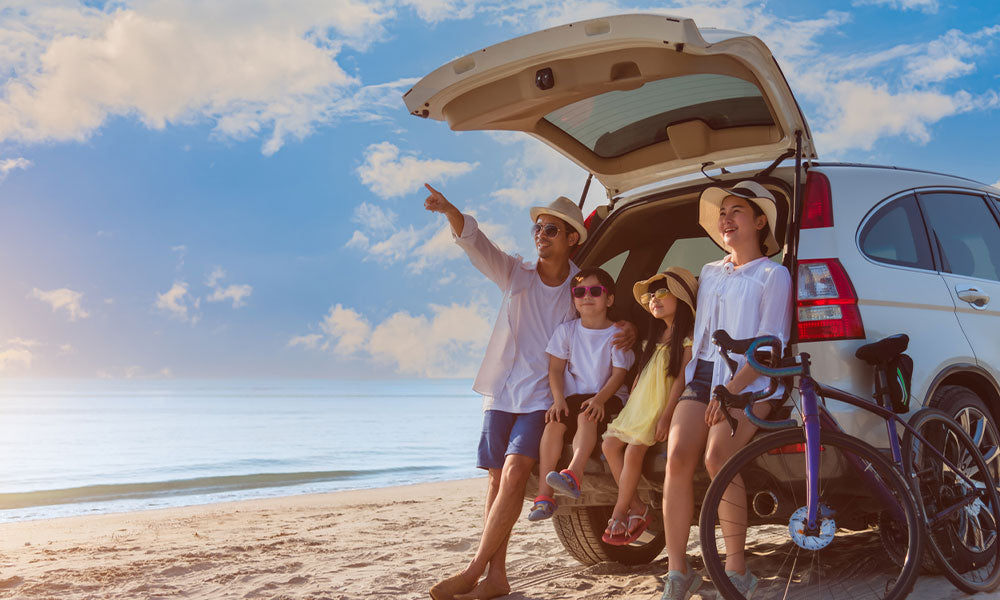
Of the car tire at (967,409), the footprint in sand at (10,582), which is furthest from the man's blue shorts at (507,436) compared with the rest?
the footprint in sand at (10,582)

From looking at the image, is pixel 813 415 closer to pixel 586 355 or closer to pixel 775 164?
pixel 586 355

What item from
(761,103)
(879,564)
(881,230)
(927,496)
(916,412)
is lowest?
(879,564)

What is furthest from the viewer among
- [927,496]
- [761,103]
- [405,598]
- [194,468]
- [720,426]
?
[194,468]

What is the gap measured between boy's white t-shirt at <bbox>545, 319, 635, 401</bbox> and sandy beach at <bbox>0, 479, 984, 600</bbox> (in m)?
1.11

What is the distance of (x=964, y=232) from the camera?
15.3 ft

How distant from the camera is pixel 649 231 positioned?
522 cm

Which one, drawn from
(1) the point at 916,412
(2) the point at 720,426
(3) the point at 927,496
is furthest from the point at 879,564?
(2) the point at 720,426

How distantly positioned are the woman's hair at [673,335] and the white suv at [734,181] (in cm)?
43

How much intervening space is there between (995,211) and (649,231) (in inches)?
78.8

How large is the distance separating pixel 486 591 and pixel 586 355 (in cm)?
130

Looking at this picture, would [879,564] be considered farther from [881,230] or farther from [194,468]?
[194,468]

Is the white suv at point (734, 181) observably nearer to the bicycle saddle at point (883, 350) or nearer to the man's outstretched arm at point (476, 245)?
the bicycle saddle at point (883, 350)

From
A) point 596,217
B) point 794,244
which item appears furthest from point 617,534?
point 596,217

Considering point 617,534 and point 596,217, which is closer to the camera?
point 617,534
